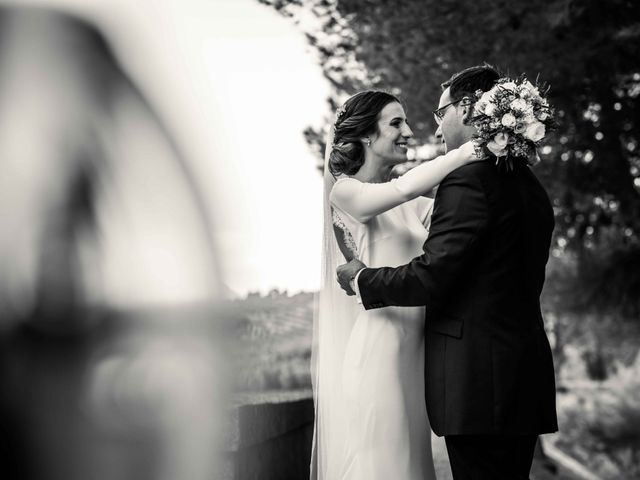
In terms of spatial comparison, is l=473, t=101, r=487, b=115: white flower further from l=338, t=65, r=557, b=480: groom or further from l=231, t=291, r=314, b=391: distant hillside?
l=231, t=291, r=314, b=391: distant hillside

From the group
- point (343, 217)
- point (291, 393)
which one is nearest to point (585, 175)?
point (291, 393)

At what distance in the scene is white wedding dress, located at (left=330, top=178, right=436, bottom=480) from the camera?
358 centimetres

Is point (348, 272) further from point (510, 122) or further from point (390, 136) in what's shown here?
point (510, 122)

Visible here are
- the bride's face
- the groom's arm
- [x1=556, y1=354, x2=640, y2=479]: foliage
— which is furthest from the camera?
[x1=556, y1=354, x2=640, y2=479]: foliage

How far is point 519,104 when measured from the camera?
3174 millimetres

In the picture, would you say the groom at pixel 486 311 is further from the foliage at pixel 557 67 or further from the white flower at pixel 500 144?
the foliage at pixel 557 67

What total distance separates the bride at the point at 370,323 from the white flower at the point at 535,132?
33 cm

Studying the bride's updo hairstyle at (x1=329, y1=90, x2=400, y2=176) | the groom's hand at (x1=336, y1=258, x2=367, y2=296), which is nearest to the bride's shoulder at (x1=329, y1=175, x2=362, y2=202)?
the bride's updo hairstyle at (x1=329, y1=90, x2=400, y2=176)

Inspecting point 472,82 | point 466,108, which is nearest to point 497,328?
point 466,108

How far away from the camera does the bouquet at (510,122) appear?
3.11 metres

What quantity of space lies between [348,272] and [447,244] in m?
0.56

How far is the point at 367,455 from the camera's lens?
360 cm

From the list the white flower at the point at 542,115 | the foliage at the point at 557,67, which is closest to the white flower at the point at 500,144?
the white flower at the point at 542,115

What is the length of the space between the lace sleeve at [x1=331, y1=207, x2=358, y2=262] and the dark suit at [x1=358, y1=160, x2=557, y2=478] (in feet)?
2.05
